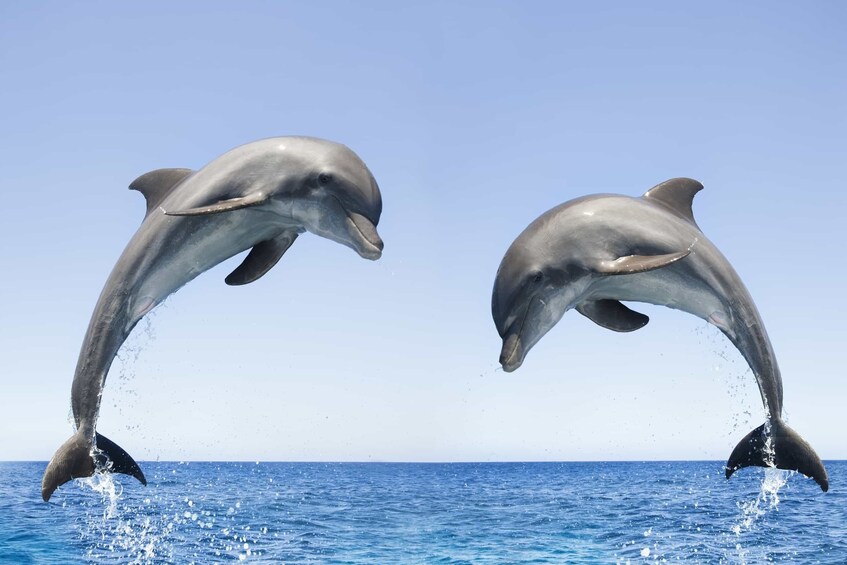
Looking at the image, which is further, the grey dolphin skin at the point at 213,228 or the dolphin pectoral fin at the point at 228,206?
the grey dolphin skin at the point at 213,228

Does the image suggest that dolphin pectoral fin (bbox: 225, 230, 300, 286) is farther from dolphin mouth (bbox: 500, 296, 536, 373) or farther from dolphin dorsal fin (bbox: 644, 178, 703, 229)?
dolphin dorsal fin (bbox: 644, 178, 703, 229)

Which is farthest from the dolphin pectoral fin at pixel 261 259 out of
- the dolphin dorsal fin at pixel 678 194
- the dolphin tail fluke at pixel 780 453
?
the dolphin tail fluke at pixel 780 453

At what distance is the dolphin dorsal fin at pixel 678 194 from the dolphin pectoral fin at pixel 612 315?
93cm

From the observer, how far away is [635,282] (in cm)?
620

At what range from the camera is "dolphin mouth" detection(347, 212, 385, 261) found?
5906 millimetres

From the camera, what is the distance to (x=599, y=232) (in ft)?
19.6

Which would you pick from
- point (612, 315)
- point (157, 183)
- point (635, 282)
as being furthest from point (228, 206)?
point (612, 315)

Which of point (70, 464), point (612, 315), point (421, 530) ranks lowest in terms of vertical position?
point (421, 530)

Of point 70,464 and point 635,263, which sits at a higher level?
point 635,263

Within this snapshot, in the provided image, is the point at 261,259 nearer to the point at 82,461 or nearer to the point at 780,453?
the point at 82,461

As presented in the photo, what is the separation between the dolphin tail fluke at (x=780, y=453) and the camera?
21.6 ft

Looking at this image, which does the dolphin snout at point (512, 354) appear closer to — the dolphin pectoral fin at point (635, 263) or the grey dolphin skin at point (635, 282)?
the grey dolphin skin at point (635, 282)

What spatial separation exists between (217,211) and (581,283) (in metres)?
2.78

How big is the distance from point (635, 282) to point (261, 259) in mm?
3114
